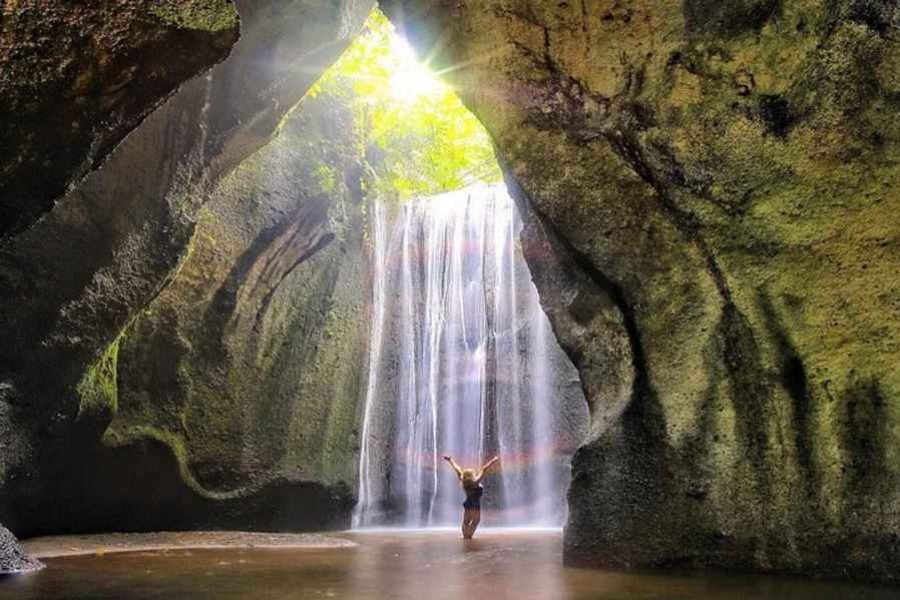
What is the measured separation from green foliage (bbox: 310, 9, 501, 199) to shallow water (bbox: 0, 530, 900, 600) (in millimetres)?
8968

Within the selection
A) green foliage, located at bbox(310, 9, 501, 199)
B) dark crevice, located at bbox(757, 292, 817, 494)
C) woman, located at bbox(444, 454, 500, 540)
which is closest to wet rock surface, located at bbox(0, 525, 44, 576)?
woman, located at bbox(444, 454, 500, 540)

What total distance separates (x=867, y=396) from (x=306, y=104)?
11149 mm

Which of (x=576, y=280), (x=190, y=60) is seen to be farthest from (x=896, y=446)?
(x=190, y=60)

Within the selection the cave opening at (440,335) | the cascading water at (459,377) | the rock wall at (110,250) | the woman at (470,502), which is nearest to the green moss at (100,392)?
the rock wall at (110,250)

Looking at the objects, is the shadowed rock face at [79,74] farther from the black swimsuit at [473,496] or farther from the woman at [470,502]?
the black swimsuit at [473,496]

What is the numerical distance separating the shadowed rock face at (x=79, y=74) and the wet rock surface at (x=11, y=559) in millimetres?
2566

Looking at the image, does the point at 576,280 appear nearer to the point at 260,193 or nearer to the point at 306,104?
the point at 260,193

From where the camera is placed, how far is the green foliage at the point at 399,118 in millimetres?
14375

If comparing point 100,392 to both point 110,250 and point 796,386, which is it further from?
point 796,386

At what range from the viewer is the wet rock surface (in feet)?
18.8

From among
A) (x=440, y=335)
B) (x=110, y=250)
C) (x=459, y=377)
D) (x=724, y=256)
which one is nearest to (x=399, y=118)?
(x=440, y=335)

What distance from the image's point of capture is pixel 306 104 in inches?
555

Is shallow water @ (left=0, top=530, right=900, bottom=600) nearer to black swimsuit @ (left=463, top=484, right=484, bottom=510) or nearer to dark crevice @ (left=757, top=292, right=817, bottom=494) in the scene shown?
dark crevice @ (left=757, top=292, right=817, bottom=494)

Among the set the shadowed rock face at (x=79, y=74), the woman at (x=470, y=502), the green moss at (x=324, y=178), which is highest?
the green moss at (x=324, y=178)
